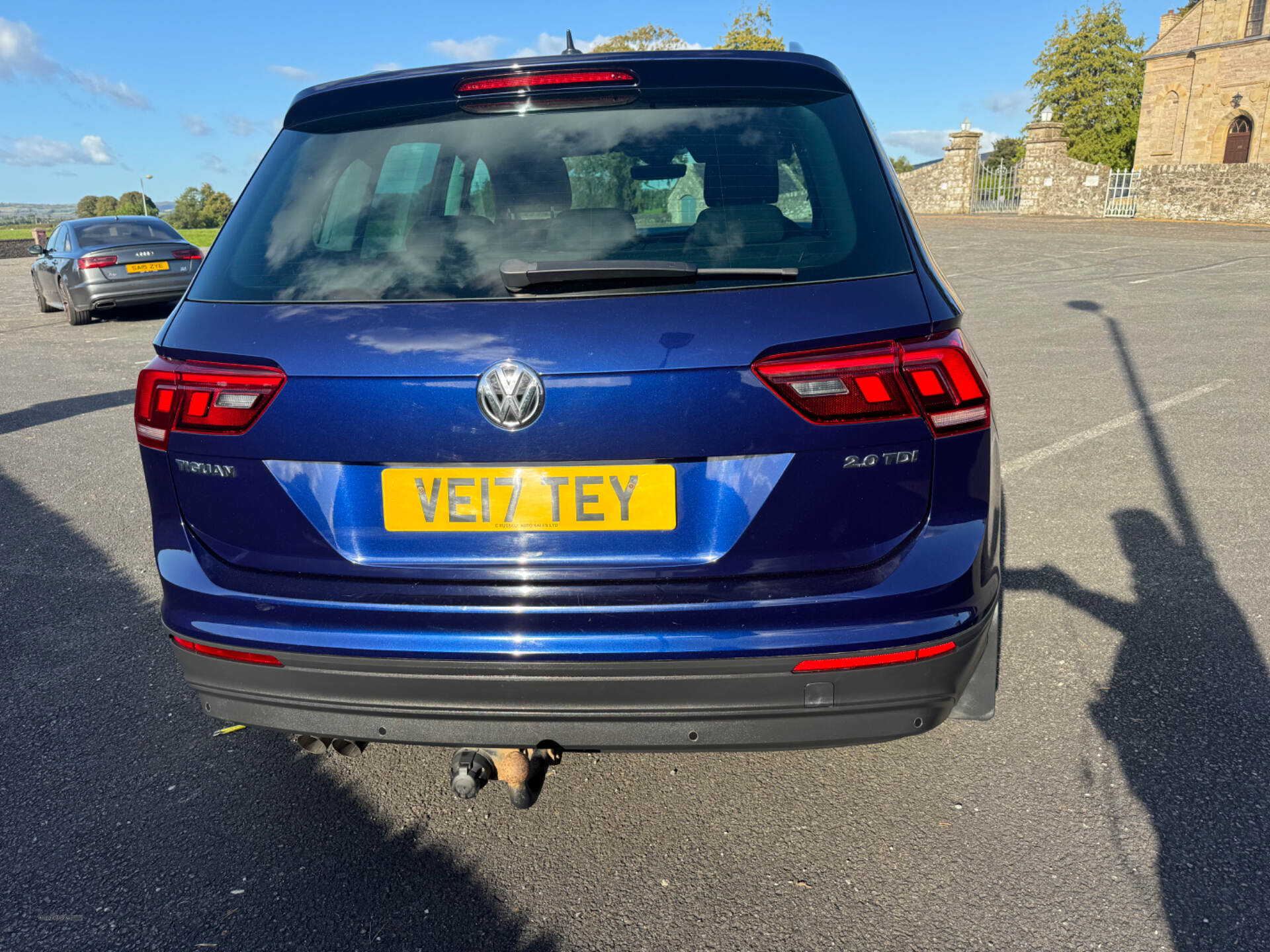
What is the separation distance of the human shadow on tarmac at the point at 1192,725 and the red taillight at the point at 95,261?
573 inches

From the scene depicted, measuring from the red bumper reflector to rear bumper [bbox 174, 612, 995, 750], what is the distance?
0.04 feet

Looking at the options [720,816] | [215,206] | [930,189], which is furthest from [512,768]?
[215,206]

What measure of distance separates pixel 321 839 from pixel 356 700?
0.69m

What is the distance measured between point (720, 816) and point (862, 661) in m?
0.86

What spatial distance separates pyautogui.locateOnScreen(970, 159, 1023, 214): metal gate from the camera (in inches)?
1384

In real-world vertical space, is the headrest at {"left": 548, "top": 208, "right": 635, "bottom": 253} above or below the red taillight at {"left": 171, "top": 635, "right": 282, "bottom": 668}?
above

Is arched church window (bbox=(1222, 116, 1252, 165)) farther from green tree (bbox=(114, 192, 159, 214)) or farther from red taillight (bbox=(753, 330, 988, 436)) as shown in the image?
green tree (bbox=(114, 192, 159, 214))

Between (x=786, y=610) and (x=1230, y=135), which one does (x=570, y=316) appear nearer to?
(x=786, y=610)

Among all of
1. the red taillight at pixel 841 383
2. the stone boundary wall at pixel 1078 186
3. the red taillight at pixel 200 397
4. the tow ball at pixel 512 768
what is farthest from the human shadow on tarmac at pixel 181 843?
the stone boundary wall at pixel 1078 186

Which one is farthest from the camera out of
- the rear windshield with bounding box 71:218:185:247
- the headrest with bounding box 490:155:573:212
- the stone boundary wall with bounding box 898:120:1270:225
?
the stone boundary wall with bounding box 898:120:1270:225

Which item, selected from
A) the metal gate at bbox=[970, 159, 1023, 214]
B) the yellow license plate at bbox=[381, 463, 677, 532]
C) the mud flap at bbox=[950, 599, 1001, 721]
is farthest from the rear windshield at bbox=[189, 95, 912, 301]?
the metal gate at bbox=[970, 159, 1023, 214]

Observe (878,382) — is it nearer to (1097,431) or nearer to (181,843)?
(181,843)

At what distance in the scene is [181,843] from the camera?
2.62 m

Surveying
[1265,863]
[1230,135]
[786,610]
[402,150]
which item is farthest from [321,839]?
[1230,135]
